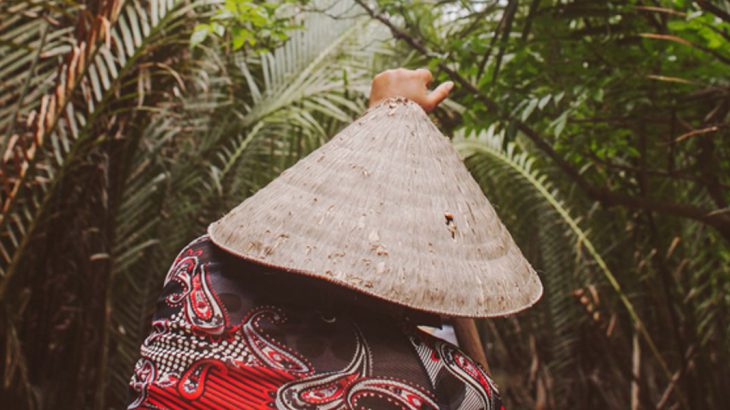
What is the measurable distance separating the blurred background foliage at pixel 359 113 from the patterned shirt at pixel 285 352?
2.64 ft

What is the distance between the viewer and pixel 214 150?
2758 mm

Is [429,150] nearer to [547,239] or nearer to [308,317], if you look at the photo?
[308,317]

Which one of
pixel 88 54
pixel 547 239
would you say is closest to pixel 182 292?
pixel 88 54

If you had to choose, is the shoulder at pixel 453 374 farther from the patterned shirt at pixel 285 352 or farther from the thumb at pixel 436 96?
the thumb at pixel 436 96

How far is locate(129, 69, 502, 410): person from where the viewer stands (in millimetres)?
713

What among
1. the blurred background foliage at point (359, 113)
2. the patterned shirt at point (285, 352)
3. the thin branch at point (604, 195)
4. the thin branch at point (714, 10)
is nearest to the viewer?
the patterned shirt at point (285, 352)

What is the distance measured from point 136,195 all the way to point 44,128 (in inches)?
22.2

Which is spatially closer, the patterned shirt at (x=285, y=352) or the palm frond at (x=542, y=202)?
the patterned shirt at (x=285, y=352)

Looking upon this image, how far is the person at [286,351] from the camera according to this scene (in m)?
0.71

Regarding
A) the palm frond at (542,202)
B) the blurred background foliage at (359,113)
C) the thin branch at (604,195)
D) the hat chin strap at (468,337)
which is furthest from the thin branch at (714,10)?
the palm frond at (542,202)

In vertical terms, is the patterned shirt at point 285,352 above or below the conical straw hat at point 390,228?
below

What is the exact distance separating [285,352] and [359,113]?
1.99 meters

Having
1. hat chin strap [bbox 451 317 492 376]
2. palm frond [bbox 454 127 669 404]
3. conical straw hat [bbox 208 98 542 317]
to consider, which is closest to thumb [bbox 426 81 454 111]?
conical straw hat [bbox 208 98 542 317]

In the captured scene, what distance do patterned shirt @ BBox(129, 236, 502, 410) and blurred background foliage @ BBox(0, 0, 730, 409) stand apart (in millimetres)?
805
